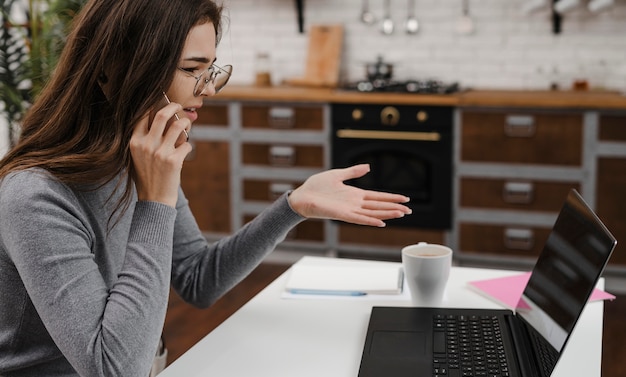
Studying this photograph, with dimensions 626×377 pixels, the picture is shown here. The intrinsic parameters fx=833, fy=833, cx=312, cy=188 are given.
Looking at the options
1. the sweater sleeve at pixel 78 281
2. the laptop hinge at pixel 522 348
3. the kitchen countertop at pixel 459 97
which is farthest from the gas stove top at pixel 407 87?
the sweater sleeve at pixel 78 281

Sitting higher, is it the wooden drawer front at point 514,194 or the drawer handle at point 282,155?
the drawer handle at point 282,155

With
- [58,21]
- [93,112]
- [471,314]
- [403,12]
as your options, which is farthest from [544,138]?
[93,112]

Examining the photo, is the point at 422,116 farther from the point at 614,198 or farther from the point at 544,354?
the point at 544,354

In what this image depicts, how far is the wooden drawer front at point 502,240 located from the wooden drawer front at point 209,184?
1339 mm

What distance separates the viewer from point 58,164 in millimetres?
1412

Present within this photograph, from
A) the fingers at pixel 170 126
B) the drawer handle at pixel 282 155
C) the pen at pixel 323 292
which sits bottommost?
the drawer handle at pixel 282 155

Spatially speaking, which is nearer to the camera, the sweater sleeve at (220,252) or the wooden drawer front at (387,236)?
the sweater sleeve at (220,252)

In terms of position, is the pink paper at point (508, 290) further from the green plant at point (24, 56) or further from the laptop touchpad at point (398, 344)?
the green plant at point (24, 56)

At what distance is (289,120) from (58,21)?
4.38 ft

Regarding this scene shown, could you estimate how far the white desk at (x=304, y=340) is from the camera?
4.59 ft

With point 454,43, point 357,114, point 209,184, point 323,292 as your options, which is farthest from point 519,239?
point 323,292

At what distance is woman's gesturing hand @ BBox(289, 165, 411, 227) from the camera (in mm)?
1582

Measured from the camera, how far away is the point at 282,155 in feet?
14.9

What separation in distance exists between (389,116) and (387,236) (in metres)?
0.65
